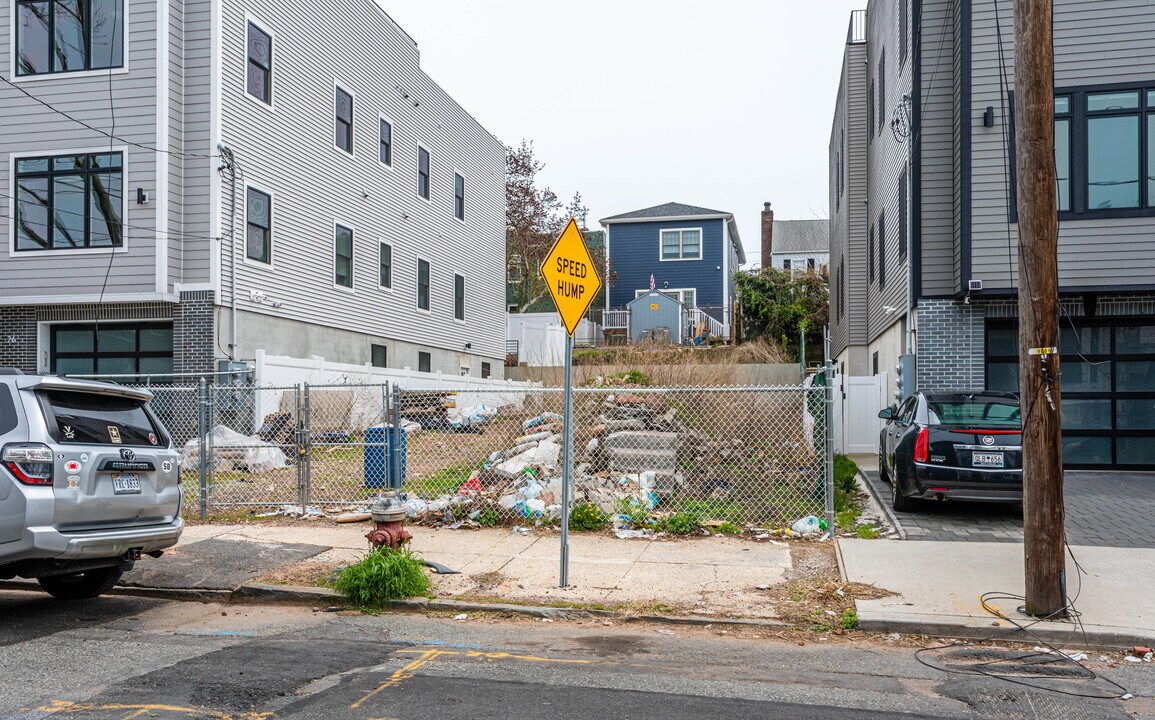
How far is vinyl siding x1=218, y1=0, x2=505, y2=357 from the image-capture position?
19.2 metres

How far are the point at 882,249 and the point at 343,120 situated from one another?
13.8m

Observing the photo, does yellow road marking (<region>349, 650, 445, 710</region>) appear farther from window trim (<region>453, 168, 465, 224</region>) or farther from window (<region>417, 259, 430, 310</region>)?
window trim (<region>453, 168, 465, 224</region>)

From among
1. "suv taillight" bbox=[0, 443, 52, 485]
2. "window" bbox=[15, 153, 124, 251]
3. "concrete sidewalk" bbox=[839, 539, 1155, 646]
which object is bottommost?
"concrete sidewalk" bbox=[839, 539, 1155, 646]

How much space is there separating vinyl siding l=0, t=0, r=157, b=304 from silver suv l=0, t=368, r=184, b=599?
1138cm

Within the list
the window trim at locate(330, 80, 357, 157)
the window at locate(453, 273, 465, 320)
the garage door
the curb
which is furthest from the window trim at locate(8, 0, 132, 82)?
the garage door

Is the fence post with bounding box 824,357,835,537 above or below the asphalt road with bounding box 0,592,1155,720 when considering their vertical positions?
above

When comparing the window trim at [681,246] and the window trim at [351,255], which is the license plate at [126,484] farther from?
the window trim at [681,246]

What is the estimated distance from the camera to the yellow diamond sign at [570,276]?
7.64 metres

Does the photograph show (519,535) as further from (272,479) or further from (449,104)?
(449,104)

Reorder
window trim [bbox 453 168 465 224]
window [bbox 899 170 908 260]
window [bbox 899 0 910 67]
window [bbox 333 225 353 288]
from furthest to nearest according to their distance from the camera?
window trim [bbox 453 168 465 224], window [bbox 333 225 353 288], window [bbox 899 170 908 260], window [bbox 899 0 910 67]

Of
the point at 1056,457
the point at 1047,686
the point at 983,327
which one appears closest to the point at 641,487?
the point at 1056,457

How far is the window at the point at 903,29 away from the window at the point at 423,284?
15.2m

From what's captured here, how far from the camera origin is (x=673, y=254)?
1719 inches

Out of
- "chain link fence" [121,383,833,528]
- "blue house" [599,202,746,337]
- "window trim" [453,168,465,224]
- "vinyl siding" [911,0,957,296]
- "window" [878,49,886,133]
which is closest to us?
"chain link fence" [121,383,833,528]
